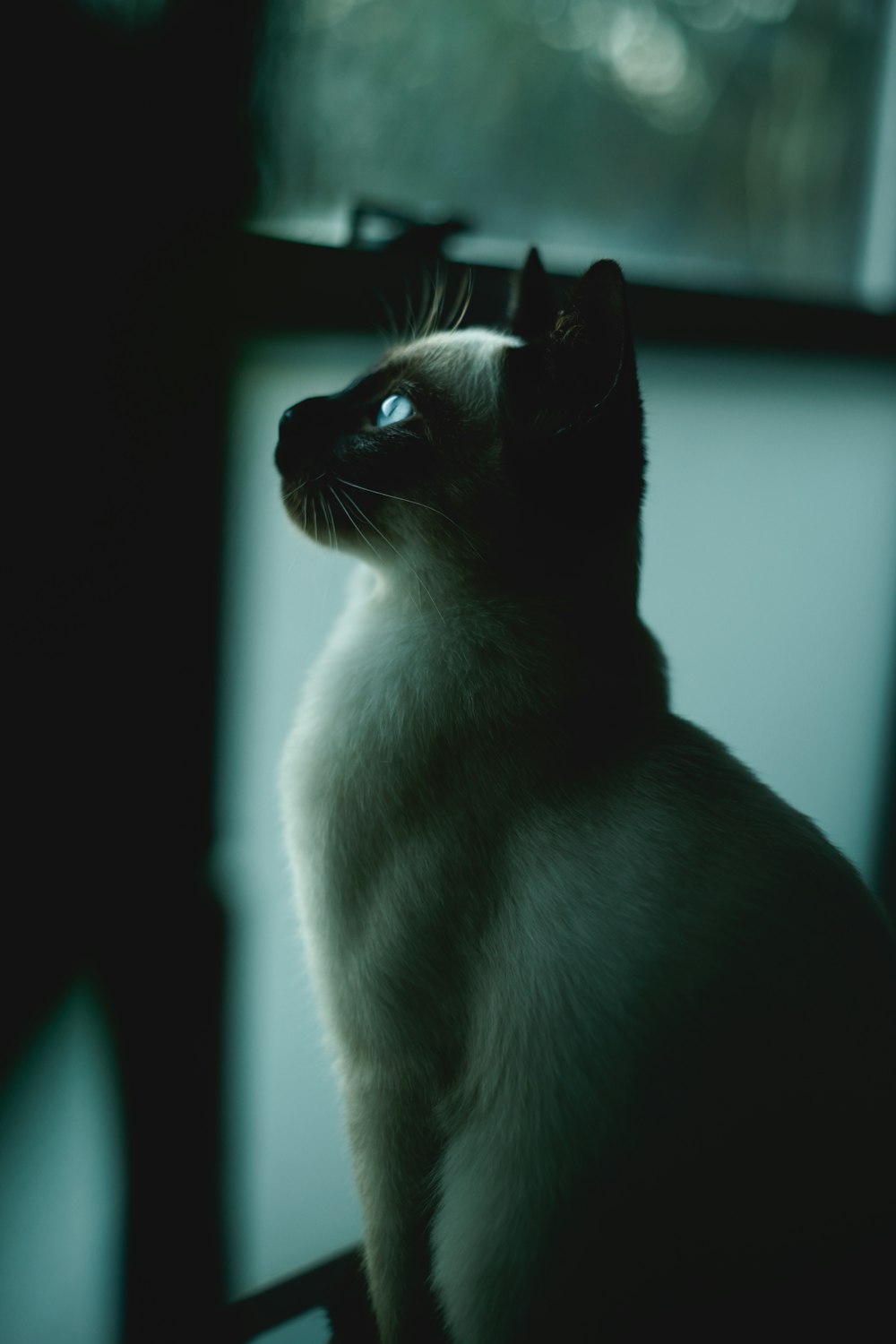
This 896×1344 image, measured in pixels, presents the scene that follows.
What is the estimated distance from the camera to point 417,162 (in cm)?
94

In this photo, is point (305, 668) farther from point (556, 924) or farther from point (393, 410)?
point (556, 924)

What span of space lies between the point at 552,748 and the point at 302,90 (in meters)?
0.61

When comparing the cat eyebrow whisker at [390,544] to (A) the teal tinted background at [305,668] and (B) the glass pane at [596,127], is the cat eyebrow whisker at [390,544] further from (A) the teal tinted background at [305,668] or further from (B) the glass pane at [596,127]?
(B) the glass pane at [596,127]

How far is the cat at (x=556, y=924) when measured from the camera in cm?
55

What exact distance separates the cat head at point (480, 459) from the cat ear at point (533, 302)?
0.16 feet

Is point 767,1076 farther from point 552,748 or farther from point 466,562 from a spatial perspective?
point 466,562

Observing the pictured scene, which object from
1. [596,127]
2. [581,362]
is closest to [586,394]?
[581,362]

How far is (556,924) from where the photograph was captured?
58 centimetres

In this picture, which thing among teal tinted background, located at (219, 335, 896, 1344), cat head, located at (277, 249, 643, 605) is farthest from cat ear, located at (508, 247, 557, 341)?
teal tinted background, located at (219, 335, 896, 1344)

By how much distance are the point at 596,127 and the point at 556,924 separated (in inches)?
35.8

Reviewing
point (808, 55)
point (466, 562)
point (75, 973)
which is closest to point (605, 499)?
point (466, 562)

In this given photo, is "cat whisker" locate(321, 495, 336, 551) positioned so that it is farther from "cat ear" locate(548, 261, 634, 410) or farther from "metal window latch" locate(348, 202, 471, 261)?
"metal window latch" locate(348, 202, 471, 261)

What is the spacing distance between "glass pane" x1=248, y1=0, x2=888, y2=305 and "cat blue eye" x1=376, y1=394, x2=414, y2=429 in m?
0.21

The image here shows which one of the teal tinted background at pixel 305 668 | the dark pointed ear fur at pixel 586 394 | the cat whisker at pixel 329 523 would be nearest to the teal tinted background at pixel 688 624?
the teal tinted background at pixel 305 668
